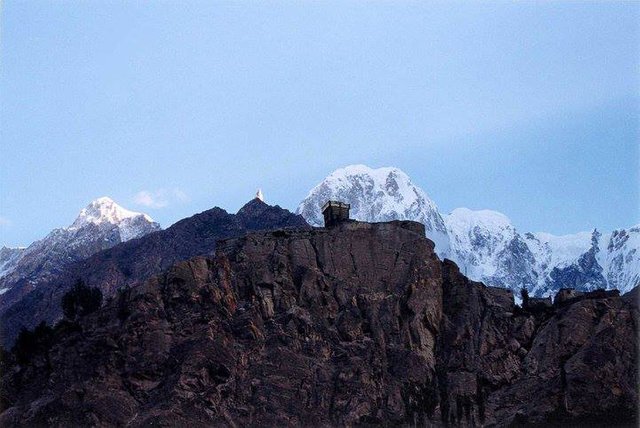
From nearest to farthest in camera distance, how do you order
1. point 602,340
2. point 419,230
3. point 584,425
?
point 584,425 → point 602,340 → point 419,230

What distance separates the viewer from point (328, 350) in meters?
138

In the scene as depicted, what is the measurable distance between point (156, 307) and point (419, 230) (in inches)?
1529

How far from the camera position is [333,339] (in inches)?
5477

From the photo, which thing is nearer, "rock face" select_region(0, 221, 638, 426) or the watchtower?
"rock face" select_region(0, 221, 638, 426)

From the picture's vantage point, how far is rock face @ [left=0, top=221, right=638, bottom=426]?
129 metres

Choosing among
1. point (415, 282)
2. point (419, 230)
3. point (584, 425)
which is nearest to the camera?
point (584, 425)

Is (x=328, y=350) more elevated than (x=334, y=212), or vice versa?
(x=334, y=212)

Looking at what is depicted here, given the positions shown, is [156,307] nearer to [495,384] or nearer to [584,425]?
[495,384]

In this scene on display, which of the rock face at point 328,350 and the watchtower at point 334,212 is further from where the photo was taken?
the watchtower at point 334,212

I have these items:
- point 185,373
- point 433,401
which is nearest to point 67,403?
point 185,373

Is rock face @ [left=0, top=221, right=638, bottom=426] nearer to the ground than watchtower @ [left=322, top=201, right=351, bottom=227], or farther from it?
nearer to the ground

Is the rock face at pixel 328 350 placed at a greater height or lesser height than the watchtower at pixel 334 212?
lesser

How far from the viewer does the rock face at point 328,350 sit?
→ 128875 mm

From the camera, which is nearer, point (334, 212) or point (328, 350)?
point (328, 350)
